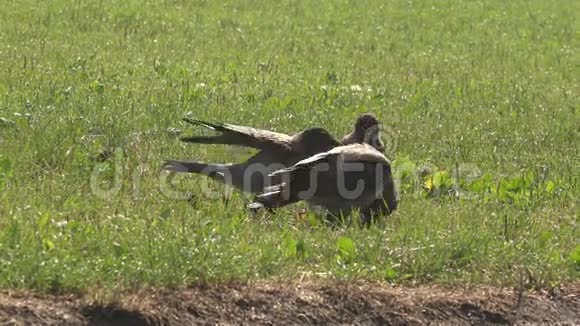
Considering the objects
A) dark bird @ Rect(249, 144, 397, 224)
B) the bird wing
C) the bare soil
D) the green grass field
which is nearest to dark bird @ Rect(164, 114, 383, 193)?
the bird wing

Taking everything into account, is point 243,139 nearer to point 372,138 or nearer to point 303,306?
point 372,138

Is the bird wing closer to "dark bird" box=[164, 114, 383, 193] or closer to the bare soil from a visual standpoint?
"dark bird" box=[164, 114, 383, 193]

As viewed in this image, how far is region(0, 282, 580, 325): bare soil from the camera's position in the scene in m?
5.51

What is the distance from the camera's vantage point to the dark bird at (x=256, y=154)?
767 centimetres

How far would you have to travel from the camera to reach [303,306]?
19.7ft

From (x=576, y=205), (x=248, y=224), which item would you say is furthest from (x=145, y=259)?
(x=576, y=205)

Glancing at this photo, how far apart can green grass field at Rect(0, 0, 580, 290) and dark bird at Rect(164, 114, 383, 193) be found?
14cm

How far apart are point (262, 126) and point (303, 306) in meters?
3.82

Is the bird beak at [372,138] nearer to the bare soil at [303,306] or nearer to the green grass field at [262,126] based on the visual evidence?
the green grass field at [262,126]

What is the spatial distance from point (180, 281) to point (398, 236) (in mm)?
1536

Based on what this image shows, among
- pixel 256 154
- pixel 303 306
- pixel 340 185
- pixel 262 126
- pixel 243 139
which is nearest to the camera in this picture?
pixel 303 306

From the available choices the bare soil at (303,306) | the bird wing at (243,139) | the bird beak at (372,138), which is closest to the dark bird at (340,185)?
the bird wing at (243,139)

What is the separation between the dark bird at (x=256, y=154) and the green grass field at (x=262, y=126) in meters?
0.14

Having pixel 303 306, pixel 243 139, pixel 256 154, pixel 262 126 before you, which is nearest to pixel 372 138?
pixel 256 154
